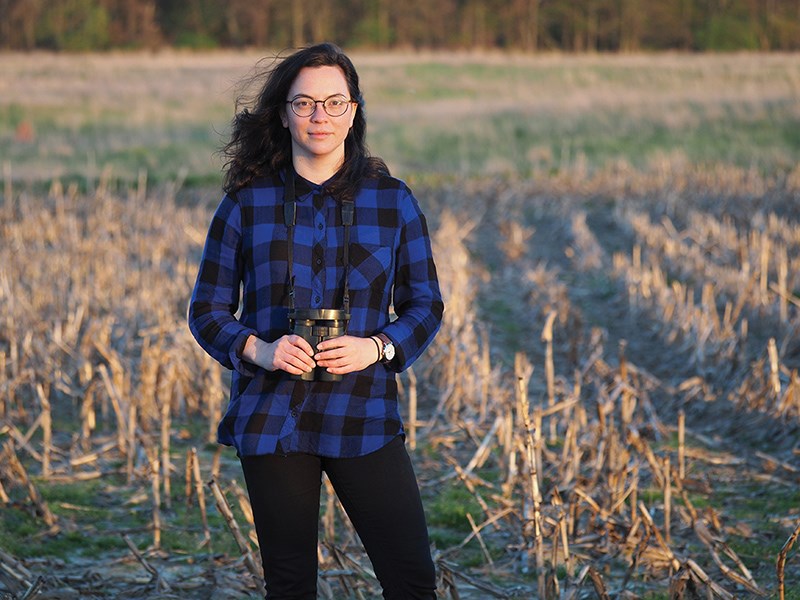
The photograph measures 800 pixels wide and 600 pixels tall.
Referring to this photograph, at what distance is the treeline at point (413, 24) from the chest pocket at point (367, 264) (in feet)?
170

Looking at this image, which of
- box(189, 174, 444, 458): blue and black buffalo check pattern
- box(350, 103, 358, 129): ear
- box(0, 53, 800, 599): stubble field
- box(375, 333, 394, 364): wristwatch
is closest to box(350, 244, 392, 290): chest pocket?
box(189, 174, 444, 458): blue and black buffalo check pattern

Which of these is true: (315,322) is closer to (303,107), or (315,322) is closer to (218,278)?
(218,278)

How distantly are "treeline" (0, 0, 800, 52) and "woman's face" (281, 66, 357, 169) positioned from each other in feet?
169

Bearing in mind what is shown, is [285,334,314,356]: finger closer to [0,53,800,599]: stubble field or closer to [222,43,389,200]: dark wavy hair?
[222,43,389,200]: dark wavy hair

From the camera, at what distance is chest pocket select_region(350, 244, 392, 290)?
3133 mm

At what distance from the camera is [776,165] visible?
24.3 m

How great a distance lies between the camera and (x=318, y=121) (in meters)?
3.11

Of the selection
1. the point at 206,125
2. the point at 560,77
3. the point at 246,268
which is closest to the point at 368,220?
the point at 246,268

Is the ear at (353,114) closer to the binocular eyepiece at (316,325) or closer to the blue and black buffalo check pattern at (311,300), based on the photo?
the blue and black buffalo check pattern at (311,300)

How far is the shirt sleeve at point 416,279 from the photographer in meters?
3.16

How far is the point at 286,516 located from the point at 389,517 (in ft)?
0.85

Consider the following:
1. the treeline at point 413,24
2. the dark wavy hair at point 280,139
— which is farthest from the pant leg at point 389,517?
the treeline at point 413,24

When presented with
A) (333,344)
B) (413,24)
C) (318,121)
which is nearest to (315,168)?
(318,121)

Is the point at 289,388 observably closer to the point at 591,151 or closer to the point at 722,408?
the point at 722,408
